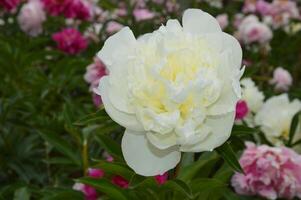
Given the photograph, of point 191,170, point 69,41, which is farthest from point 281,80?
point 191,170

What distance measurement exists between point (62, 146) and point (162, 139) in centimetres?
76

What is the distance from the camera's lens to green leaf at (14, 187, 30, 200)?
4.70 ft

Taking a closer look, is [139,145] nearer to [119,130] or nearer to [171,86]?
[171,86]

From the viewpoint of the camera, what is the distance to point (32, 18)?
3053mm

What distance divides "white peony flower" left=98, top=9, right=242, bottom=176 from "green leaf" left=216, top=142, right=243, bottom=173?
0.07 meters

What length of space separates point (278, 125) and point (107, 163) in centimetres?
81

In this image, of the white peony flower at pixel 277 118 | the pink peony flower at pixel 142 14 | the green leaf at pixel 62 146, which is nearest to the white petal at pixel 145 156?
the green leaf at pixel 62 146

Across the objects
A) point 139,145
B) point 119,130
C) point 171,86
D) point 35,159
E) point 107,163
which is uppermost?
point 171,86

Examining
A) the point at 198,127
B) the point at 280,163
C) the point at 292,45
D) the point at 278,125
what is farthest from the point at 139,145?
the point at 292,45

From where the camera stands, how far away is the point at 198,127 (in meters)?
0.94

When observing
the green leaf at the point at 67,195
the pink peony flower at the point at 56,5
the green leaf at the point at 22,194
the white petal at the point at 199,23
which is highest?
the white petal at the point at 199,23

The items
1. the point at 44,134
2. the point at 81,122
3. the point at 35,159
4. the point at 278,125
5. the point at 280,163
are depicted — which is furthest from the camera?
the point at 35,159

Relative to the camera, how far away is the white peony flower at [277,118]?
180 cm

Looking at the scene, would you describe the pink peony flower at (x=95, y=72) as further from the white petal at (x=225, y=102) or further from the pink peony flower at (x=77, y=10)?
the white petal at (x=225, y=102)
